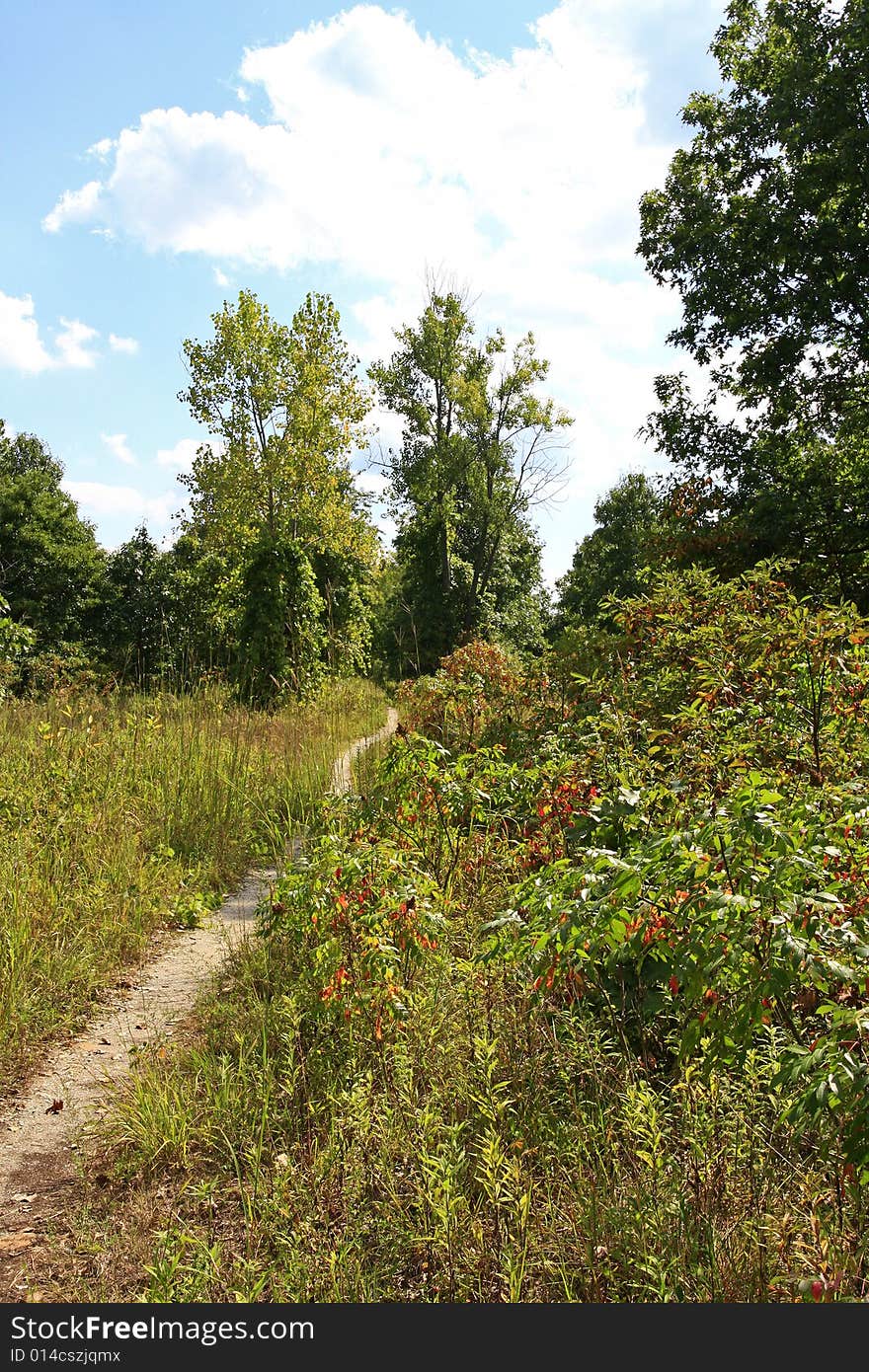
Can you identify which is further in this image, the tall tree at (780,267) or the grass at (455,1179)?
the tall tree at (780,267)

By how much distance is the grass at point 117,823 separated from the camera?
13.8 feet

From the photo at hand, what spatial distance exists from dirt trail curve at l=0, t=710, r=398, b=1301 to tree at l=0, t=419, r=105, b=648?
76.2 ft

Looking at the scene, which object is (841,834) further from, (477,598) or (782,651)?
(477,598)

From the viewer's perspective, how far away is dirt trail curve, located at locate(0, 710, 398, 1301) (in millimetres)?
2754

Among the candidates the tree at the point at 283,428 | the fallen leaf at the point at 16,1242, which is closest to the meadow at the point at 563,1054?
the fallen leaf at the point at 16,1242

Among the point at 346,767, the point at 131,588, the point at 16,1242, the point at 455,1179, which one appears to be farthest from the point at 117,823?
the point at 131,588

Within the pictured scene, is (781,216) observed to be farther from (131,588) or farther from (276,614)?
(131,588)

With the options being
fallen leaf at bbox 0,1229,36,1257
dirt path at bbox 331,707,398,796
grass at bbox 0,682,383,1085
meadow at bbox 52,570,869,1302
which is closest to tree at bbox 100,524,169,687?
dirt path at bbox 331,707,398,796

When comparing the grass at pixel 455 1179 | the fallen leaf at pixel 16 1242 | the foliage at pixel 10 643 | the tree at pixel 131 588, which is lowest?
the fallen leaf at pixel 16 1242

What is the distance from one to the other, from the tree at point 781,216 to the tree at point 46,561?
Answer: 19.7 meters

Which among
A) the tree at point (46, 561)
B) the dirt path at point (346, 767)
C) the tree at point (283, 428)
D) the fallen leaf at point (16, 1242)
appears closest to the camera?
the fallen leaf at point (16, 1242)

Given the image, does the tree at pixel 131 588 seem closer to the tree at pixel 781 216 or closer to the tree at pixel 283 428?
the tree at pixel 283 428

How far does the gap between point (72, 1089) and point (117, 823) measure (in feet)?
7.72

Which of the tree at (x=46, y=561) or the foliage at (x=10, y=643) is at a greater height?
the tree at (x=46, y=561)
